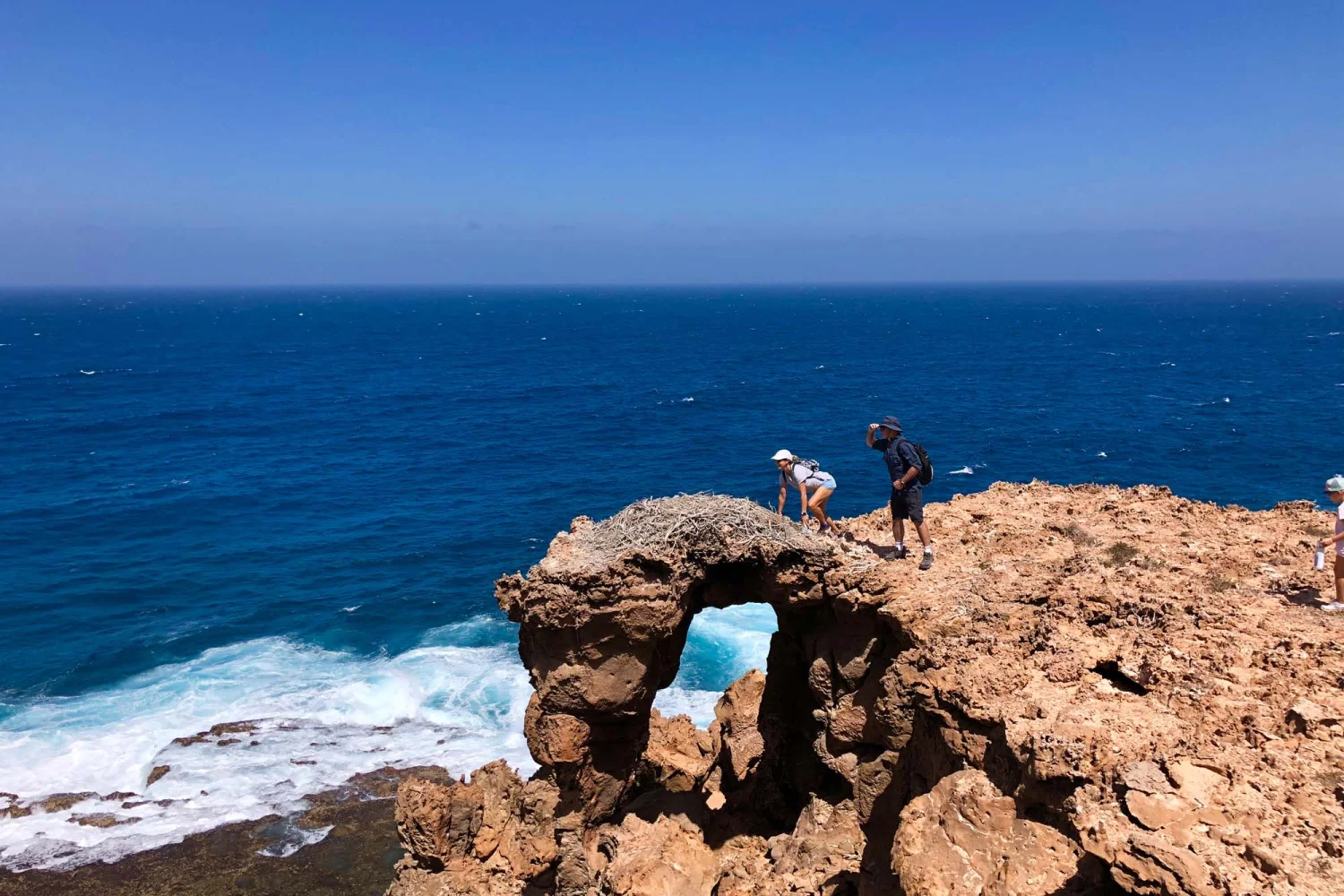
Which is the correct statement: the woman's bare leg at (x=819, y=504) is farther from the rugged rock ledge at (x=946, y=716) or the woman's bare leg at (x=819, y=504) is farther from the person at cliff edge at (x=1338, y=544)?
the person at cliff edge at (x=1338, y=544)

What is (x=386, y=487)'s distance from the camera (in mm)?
55281

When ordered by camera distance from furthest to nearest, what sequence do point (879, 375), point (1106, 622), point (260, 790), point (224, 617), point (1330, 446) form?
point (879, 375) < point (1330, 446) < point (224, 617) < point (260, 790) < point (1106, 622)

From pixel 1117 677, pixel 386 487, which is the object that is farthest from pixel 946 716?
pixel 386 487

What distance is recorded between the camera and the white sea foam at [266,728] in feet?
79.7

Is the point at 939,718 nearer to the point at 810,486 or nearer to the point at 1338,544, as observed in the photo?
the point at 810,486

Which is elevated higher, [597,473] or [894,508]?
[894,508]

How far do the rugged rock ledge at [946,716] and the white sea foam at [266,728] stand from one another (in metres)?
12.0

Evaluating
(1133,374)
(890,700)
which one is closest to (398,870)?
(890,700)

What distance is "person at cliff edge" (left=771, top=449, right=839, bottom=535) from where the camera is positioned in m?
15.8

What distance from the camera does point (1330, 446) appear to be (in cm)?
5609

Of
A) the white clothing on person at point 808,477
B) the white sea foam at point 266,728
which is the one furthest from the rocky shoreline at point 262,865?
the white clothing on person at point 808,477

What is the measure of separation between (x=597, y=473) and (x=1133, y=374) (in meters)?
66.4

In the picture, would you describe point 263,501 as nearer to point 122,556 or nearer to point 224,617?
point 122,556

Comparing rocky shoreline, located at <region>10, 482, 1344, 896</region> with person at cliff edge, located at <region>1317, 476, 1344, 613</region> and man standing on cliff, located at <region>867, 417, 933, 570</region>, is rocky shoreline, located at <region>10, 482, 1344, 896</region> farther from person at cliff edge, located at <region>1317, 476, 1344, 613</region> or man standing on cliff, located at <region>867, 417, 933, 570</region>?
man standing on cliff, located at <region>867, 417, 933, 570</region>
